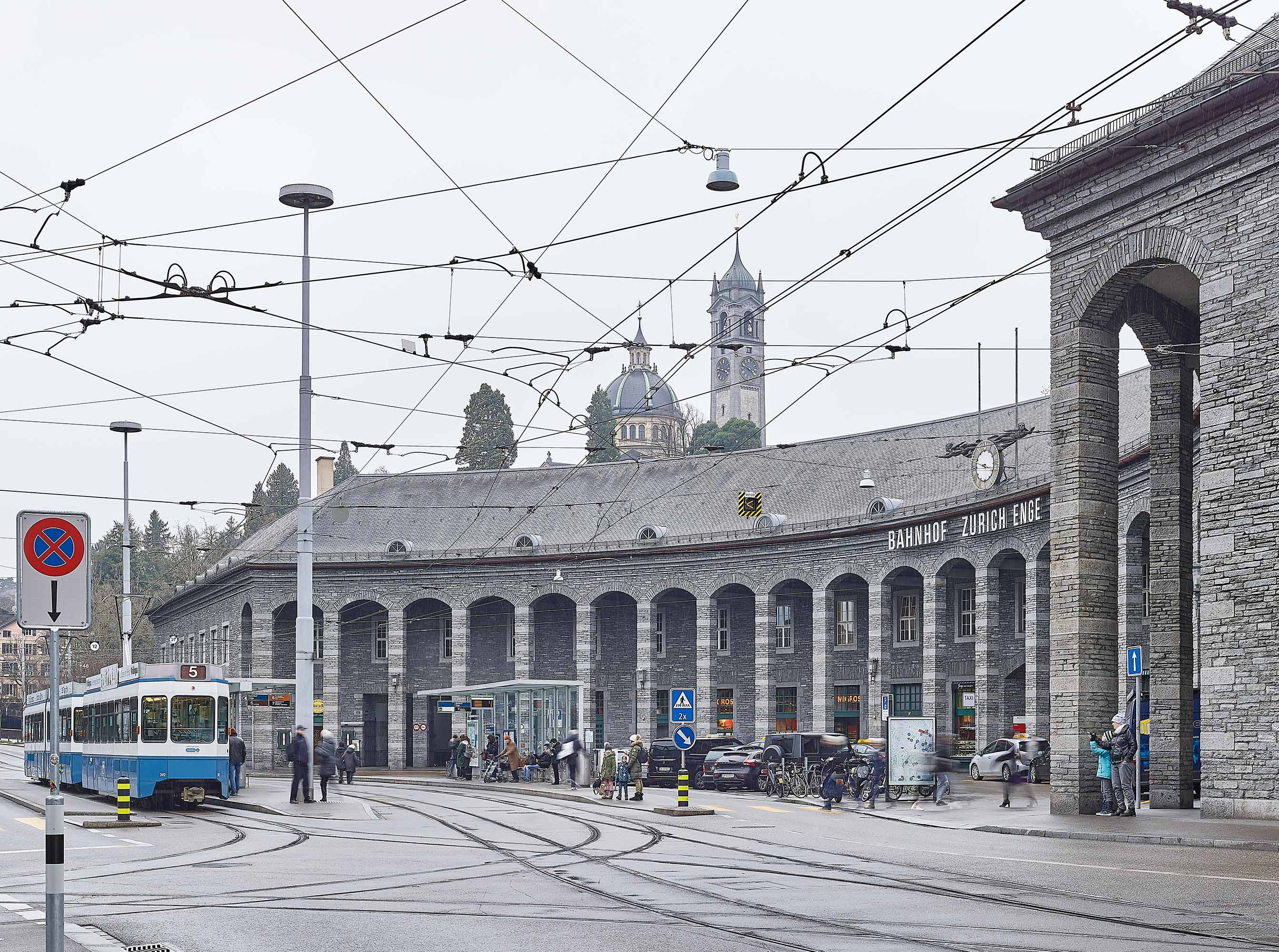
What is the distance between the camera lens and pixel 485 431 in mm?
98875

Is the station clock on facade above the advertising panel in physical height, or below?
above

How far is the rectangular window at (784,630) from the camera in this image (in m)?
63.5

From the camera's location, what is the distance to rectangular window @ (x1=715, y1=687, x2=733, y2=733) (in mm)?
64688

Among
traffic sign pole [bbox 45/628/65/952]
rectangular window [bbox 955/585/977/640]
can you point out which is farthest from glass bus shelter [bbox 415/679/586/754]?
traffic sign pole [bbox 45/628/65/952]

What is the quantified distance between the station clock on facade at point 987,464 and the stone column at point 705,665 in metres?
16.0

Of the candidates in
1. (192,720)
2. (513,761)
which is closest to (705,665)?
(513,761)

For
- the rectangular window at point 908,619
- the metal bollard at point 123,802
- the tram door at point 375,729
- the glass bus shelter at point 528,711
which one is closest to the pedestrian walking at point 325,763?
the metal bollard at point 123,802

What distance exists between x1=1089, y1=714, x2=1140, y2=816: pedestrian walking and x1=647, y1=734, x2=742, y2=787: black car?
17.8 meters

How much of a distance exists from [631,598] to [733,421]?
67.8 meters

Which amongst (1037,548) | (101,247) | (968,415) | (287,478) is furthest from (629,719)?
(287,478)

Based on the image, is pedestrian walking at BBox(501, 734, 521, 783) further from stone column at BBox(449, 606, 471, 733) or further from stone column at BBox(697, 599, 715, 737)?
stone column at BBox(449, 606, 471, 733)

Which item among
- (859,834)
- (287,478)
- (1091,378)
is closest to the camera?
(859,834)

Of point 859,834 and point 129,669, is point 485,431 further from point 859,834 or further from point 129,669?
point 859,834

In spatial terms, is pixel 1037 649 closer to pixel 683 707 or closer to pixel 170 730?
pixel 683 707
